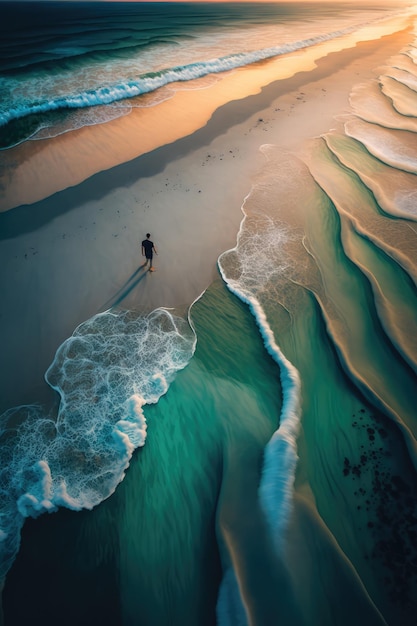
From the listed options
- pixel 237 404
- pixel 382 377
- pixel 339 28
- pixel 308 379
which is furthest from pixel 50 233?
pixel 339 28

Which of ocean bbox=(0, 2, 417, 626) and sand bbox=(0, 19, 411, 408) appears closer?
ocean bbox=(0, 2, 417, 626)

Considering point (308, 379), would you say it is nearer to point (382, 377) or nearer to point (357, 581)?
point (382, 377)

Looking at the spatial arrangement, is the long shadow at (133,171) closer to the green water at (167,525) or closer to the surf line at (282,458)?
the green water at (167,525)

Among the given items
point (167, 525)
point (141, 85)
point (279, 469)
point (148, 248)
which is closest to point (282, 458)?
point (279, 469)

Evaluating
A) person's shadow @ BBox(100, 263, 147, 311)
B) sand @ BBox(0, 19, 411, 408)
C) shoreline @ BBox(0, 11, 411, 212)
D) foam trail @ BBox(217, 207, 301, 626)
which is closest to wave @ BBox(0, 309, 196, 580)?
person's shadow @ BBox(100, 263, 147, 311)

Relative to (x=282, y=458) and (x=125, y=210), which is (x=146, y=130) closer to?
(x=125, y=210)

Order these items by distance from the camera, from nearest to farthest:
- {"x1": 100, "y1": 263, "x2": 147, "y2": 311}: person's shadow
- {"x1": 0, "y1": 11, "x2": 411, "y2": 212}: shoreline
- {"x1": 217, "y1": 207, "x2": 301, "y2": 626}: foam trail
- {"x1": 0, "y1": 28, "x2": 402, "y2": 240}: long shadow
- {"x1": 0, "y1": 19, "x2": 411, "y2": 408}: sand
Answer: {"x1": 217, "y1": 207, "x2": 301, "y2": 626}: foam trail → {"x1": 0, "y1": 19, "x2": 411, "y2": 408}: sand → {"x1": 100, "y1": 263, "x2": 147, "y2": 311}: person's shadow → {"x1": 0, "y1": 28, "x2": 402, "y2": 240}: long shadow → {"x1": 0, "y1": 11, "x2": 411, "y2": 212}: shoreline

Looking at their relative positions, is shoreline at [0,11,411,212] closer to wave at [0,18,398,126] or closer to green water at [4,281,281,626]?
wave at [0,18,398,126]
